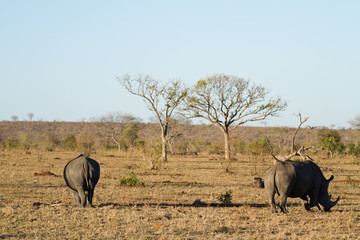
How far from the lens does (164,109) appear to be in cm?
3500

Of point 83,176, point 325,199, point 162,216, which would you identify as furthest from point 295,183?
point 83,176

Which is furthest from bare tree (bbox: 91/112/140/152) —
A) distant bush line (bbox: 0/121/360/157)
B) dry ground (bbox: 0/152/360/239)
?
dry ground (bbox: 0/152/360/239)

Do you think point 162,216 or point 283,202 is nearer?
point 162,216

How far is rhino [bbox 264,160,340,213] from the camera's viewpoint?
1034 cm

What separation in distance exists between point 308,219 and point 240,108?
29.7 metres

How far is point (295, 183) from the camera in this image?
10.4 meters

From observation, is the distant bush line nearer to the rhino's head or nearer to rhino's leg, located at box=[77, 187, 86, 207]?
the rhino's head

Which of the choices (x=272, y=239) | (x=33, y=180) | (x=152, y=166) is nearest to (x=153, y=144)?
(x=152, y=166)

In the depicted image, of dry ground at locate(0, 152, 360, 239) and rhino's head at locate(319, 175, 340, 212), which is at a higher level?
rhino's head at locate(319, 175, 340, 212)

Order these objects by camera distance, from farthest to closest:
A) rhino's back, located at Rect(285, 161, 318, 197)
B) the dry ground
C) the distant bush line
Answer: the distant bush line < rhino's back, located at Rect(285, 161, 318, 197) < the dry ground

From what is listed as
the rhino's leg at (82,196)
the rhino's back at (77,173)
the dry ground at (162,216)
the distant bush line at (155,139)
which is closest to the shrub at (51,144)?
the distant bush line at (155,139)

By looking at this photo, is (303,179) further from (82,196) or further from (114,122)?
(114,122)

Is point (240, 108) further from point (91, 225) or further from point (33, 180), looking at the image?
point (91, 225)

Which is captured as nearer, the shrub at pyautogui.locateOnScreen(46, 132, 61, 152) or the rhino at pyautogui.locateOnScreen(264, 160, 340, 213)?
the rhino at pyautogui.locateOnScreen(264, 160, 340, 213)
